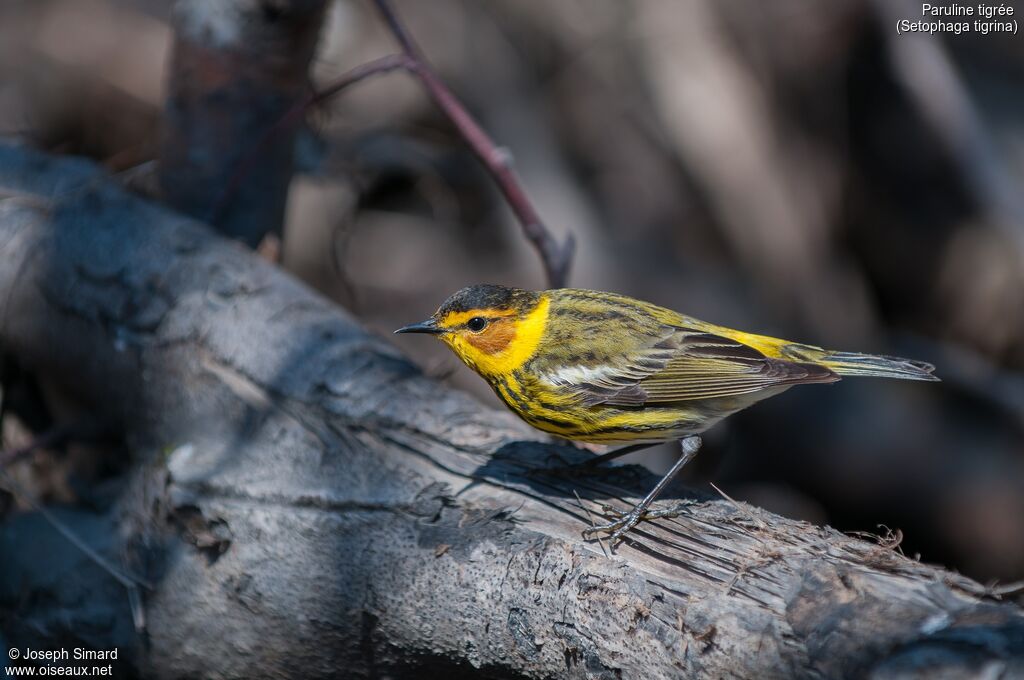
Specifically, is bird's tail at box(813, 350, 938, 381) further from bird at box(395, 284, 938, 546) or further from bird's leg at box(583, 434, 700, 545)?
bird's leg at box(583, 434, 700, 545)

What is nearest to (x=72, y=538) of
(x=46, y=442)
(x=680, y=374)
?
(x=46, y=442)

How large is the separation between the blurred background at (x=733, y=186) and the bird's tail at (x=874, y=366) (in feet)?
7.98

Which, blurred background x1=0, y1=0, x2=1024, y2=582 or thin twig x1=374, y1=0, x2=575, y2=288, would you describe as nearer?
thin twig x1=374, y1=0, x2=575, y2=288

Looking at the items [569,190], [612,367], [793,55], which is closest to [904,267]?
[793,55]

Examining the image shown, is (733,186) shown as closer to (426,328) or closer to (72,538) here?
(426,328)

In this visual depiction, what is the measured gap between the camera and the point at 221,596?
9.17 ft

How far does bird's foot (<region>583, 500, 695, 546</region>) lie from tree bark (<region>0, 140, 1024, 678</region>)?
37 millimetres

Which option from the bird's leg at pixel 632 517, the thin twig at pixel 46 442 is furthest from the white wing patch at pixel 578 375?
the thin twig at pixel 46 442

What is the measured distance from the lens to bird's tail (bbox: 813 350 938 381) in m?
3.28

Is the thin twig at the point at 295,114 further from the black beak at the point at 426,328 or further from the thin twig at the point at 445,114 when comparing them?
the black beak at the point at 426,328

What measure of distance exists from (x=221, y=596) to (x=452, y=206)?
459 cm

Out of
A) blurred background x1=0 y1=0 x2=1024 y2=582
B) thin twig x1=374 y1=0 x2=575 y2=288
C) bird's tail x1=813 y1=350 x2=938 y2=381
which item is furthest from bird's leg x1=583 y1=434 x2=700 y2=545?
blurred background x1=0 y1=0 x2=1024 y2=582

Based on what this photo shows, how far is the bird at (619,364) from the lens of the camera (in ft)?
10.6

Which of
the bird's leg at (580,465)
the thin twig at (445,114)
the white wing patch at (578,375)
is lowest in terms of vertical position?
the bird's leg at (580,465)
